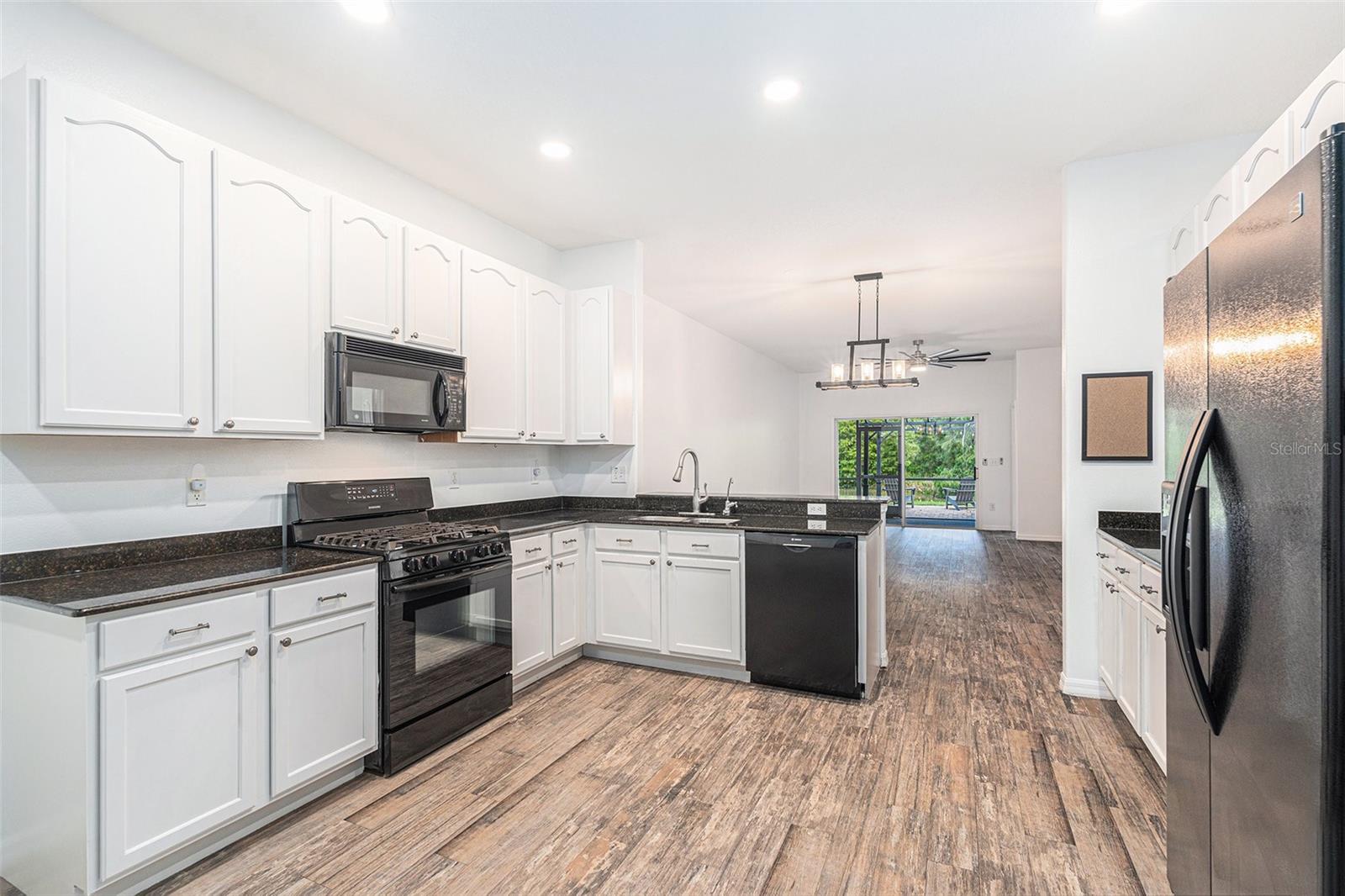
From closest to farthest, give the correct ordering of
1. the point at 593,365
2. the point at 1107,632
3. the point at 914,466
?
the point at 1107,632 → the point at 593,365 → the point at 914,466

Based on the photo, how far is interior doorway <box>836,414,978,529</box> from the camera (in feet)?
36.3

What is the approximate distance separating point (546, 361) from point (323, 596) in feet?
7.09

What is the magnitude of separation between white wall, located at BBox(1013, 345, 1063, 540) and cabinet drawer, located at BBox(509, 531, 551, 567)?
8035 mm

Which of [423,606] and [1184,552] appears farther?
[423,606]

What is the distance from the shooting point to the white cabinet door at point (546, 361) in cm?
396

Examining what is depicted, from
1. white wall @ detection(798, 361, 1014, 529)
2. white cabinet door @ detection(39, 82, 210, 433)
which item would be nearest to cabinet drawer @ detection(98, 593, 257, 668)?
white cabinet door @ detection(39, 82, 210, 433)

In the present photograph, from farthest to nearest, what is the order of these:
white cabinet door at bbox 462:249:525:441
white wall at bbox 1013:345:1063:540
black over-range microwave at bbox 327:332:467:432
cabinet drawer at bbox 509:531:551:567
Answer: white wall at bbox 1013:345:1063:540, white cabinet door at bbox 462:249:525:441, cabinet drawer at bbox 509:531:551:567, black over-range microwave at bbox 327:332:467:432

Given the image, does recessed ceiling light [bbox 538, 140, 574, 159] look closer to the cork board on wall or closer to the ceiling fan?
the cork board on wall

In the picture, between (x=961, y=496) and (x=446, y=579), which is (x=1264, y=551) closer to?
(x=446, y=579)

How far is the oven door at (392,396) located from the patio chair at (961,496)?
32.3ft

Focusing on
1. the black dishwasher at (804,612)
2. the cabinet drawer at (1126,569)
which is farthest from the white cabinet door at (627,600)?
the cabinet drawer at (1126,569)

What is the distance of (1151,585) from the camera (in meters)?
2.39

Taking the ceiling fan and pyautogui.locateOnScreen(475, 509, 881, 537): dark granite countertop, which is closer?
pyautogui.locateOnScreen(475, 509, 881, 537): dark granite countertop

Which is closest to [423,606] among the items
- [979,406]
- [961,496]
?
[979,406]
